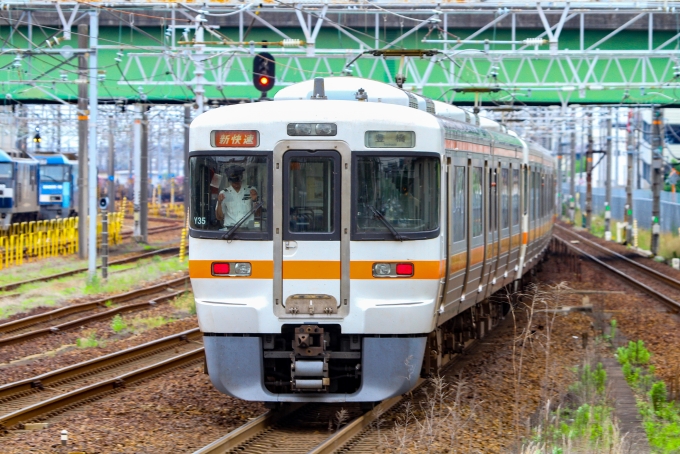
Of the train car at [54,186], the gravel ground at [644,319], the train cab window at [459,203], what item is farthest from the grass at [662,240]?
the train car at [54,186]

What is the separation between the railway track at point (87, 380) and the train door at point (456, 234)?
3418 mm

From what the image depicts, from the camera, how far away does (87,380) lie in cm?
1145

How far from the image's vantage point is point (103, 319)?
55.7ft

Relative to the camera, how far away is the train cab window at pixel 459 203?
9.91 meters

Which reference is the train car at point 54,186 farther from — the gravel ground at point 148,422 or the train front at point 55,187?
the gravel ground at point 148,422

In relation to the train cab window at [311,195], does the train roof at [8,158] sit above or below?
above

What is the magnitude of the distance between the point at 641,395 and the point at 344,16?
66.0 ft

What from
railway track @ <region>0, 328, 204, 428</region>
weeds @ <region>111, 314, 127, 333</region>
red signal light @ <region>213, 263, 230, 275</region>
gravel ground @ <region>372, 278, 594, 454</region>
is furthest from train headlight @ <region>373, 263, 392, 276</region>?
weeds @ <region>111, 314, 127, 333</region>

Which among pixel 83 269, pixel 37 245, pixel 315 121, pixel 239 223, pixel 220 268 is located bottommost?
pixel 83 269

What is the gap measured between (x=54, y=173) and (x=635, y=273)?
27.3 m

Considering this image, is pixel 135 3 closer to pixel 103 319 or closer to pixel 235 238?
pixel 103 319

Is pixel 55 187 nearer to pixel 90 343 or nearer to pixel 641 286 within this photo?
pixel 641 286

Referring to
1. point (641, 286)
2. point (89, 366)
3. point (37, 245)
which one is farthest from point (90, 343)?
point (37, 245)

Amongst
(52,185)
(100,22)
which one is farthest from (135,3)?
(52,185)
